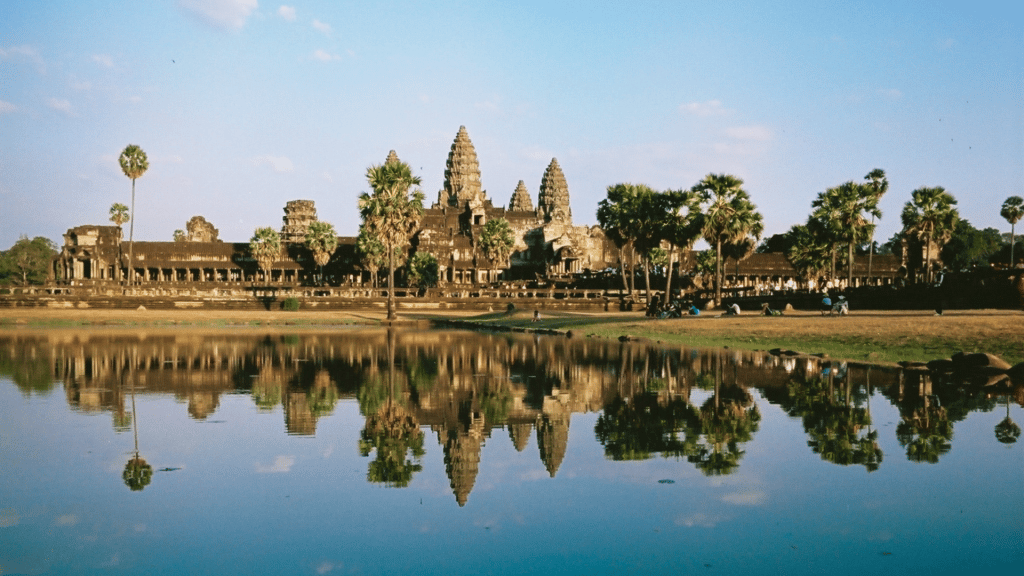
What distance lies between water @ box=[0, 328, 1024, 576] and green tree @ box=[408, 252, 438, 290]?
75.5 meters

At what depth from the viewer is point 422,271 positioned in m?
99.2

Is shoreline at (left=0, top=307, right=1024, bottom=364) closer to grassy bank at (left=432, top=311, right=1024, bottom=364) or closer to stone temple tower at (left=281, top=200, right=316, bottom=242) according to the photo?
grassy bank at (left=432, top=311, right=1024, bottom=364)

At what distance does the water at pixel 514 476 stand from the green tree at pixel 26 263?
115 m

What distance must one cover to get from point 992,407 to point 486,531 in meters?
12.3

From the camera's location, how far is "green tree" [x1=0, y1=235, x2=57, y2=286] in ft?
399

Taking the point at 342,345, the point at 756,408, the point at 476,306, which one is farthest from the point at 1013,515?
the point at 476,306

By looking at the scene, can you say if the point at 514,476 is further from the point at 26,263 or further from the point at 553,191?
the point at 553,191

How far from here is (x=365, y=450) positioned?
42.8 feet

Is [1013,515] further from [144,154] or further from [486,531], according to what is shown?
[144,154]

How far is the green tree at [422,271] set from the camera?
9825 cm

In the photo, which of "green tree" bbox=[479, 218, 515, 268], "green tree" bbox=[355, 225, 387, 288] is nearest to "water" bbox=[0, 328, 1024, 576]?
"green tree" bbox=[355, 225, 387, 288]

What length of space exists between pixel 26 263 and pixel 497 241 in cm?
7129

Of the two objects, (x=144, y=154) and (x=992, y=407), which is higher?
(x=144, y=154)

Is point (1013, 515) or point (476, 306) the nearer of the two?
point (1013, 515)
